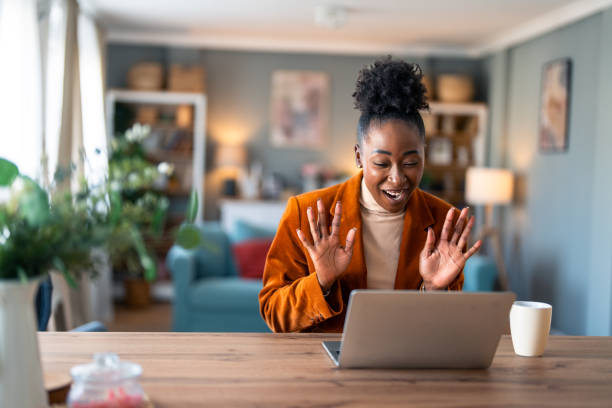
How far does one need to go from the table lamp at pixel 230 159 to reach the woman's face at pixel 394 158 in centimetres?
486

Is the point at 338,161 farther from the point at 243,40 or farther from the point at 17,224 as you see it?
the point at 17,224

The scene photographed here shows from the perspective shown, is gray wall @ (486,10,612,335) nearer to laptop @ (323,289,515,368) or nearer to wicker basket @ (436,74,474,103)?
wicker basket @ (436,74,474,103)

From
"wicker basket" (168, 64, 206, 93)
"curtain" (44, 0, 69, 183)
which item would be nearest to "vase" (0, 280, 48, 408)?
"curtain" (44, 0, 69, 183)

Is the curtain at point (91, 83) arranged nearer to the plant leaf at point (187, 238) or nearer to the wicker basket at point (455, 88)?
the wicker basket at point (455, 88)

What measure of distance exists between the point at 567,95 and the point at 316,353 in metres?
4.44

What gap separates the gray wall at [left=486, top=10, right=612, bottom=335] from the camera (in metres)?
4.48

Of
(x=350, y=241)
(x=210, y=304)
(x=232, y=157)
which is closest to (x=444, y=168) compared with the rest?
(x=232, y=157)

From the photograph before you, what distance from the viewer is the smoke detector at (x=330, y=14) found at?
16.7 ft

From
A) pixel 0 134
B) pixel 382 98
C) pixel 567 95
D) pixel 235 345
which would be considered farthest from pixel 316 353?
pixel 567 95

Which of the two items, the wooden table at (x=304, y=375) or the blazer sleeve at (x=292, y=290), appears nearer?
the wooden table at (x=304, y=375)

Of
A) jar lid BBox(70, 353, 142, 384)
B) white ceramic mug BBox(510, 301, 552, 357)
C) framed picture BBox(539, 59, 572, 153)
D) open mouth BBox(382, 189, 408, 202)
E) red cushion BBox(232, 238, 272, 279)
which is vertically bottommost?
red cushion BBox(232, 238, 272, 279)

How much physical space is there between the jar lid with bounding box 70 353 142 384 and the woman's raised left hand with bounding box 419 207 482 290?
837 mm

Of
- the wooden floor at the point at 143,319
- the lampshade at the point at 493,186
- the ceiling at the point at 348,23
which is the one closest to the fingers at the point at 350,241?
the ceiling at the point at 348,23

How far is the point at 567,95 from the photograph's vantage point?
16.7 feet
